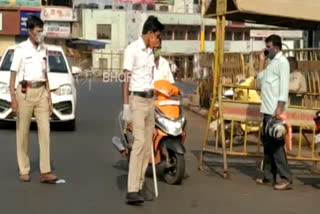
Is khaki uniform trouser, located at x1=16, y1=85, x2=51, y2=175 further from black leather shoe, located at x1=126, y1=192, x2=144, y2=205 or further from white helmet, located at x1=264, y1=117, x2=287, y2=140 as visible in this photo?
white helmet, located at x1=264, y1=117, x2=287, y2=140

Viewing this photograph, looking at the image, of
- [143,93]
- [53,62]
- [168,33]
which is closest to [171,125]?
[143,93]

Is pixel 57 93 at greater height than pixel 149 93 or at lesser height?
lesser

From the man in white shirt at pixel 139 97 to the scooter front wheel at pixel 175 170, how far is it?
993mm

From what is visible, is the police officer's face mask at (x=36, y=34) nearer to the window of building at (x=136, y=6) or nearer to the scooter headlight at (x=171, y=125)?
the scooter headlight at (x=171, y=125)

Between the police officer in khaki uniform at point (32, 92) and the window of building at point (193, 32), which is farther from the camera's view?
the window of building at point (193, 32)

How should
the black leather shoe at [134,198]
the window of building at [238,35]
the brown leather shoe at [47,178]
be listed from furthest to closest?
the window of building at [238,35] → the brown leather shoe at [47,178] → the black leather shoe at [134,198]

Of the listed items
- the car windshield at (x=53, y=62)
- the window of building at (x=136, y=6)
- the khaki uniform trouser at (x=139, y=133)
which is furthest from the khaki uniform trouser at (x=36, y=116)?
the window of building at (x=136, y=6)

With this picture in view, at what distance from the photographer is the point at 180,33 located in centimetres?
7444

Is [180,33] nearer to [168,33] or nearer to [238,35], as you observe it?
[168,33]

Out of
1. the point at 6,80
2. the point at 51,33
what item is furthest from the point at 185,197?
the point at 51,33

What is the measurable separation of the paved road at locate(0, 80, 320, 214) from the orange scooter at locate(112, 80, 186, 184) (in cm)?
23

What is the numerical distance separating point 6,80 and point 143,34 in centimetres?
750

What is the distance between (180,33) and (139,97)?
67396 millimetres

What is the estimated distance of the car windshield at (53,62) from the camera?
595 inches
